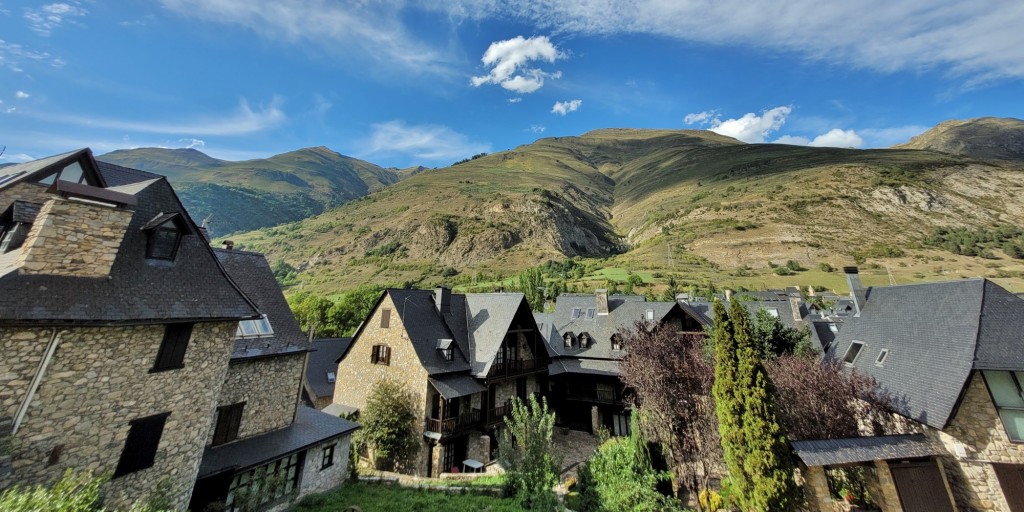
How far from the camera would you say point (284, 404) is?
14516 mm

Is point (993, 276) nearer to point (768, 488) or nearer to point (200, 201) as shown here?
point (768, 488)

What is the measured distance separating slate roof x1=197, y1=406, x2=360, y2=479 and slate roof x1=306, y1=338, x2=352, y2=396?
13.1 m

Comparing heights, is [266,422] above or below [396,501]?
above

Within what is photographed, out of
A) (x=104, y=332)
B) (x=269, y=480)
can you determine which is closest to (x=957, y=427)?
(x=269, y=480)

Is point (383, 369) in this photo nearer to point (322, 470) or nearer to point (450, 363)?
point (450, 363)

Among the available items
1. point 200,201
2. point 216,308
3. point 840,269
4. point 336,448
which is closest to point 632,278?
point 840,269

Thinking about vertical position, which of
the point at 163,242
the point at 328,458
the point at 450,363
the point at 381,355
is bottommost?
the point at 328,458

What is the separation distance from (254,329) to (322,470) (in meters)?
6.48

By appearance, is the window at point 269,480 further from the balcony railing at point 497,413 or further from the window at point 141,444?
the balcony railing at point 497,413

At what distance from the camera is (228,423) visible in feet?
42.1

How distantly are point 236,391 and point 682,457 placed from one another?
18856 millimetres

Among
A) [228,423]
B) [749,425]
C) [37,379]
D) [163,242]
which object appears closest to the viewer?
[37,379]

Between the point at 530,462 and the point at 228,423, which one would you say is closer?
the point at 228,423

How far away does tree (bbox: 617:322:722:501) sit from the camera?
16016mm
